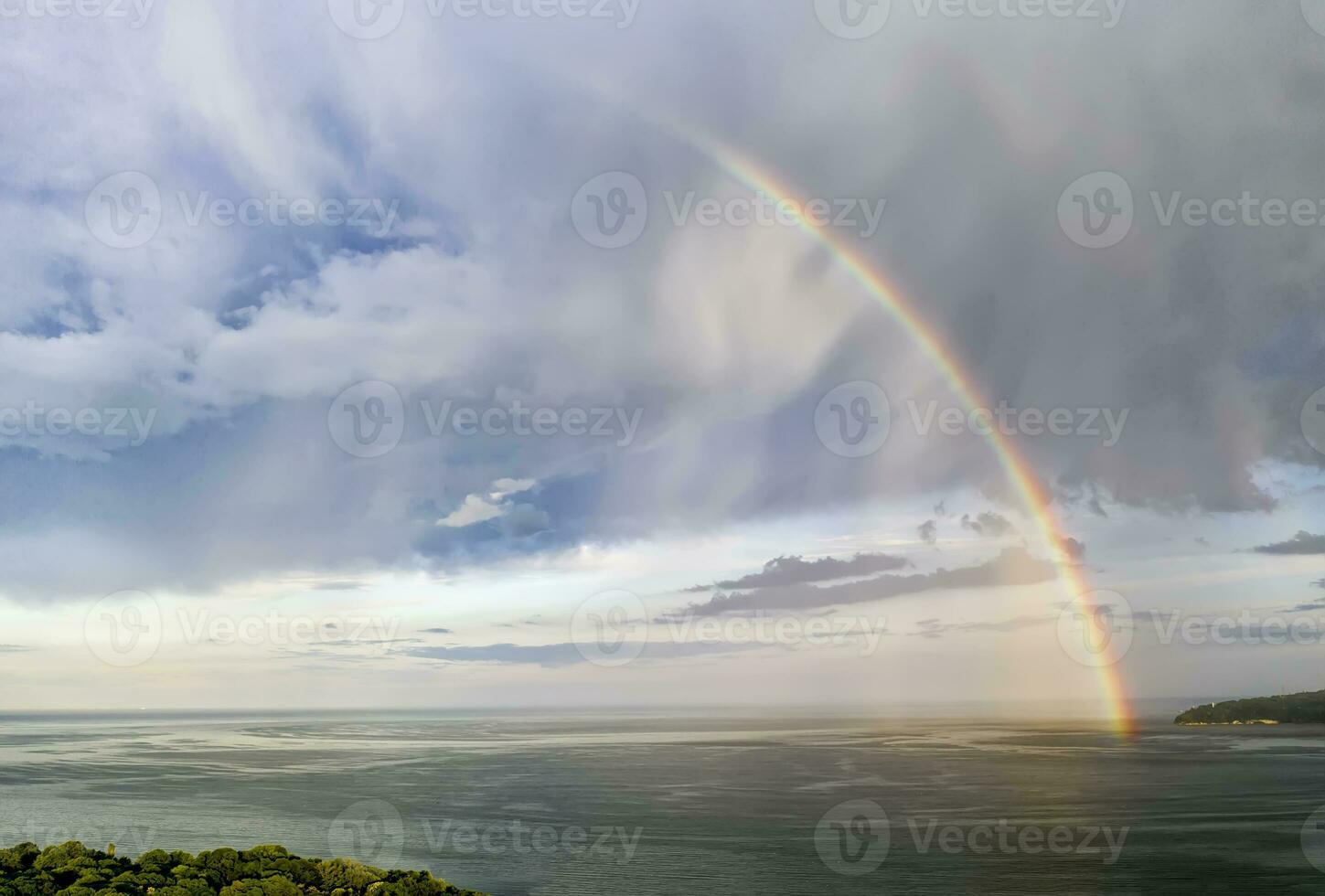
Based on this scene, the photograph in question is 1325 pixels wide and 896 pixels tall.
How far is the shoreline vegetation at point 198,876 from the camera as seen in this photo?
29.3 m

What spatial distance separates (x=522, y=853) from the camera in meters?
49.7

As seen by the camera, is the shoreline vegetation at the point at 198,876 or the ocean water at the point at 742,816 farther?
the ocean water at the point at 742,816

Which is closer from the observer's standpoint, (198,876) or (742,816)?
(198,876)

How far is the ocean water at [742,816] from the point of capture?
44125mm

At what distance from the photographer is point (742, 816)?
6147 cm

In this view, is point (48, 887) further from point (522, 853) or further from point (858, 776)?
point (858, 776)

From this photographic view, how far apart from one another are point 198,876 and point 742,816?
3844 cm

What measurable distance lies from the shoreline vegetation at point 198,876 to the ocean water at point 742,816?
9.63 metres

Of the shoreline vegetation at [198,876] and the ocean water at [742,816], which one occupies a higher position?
the shoreline vegetation at [198,876]

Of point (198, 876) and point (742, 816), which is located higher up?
point (198, 876)

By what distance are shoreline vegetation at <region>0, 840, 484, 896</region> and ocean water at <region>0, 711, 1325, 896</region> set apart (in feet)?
31.6

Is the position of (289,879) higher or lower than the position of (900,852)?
higher

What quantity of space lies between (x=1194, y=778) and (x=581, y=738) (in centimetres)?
11143

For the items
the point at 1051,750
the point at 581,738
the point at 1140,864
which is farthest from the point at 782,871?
the point at 581,738
